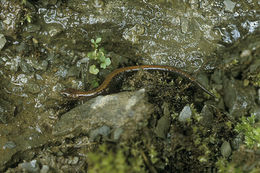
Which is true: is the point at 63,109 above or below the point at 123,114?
below

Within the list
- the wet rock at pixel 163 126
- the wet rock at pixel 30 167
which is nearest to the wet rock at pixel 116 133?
the wet rock at pixel 163 126

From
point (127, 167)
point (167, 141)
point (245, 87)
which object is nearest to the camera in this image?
point (127, 167)

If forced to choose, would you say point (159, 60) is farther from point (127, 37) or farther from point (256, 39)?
point (256, 39)

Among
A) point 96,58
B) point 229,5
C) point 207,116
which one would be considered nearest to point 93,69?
point 96,58

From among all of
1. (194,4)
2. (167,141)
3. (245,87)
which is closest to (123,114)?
(167,141)

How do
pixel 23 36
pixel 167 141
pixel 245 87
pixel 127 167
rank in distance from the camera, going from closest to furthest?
pixel 127 167, pixel 167 141, pixel 245 87, pixel 23 36

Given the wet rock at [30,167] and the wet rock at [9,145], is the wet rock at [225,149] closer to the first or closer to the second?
the wet rock at [30,167]

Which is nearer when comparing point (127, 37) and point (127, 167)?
point (127, 167)
